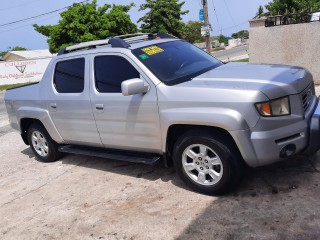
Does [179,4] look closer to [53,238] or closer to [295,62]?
[295,62]

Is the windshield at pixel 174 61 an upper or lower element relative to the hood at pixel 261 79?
upper

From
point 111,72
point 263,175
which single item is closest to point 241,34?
point 111,72

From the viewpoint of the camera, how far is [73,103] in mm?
5145

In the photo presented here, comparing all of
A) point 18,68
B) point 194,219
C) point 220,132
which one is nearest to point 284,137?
point 220,132

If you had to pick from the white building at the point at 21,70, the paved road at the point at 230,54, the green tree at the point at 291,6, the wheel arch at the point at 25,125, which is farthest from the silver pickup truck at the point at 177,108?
the green tree at the point at 291,6

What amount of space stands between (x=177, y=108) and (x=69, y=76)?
2.04 m

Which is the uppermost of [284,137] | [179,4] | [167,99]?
[179,4]

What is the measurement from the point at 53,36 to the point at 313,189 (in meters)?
27.3

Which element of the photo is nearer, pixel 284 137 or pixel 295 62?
pixel 284 137

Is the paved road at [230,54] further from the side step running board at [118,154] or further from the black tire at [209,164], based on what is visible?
the black tire at [209,164]

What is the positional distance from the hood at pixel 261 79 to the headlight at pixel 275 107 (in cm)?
6

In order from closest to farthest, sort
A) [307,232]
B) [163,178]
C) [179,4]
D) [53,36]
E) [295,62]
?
[307,232] → [163,178] → [295,62] → [53,36] → [179,4]

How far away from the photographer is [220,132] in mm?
3865

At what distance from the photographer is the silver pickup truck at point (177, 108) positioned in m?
3.61
